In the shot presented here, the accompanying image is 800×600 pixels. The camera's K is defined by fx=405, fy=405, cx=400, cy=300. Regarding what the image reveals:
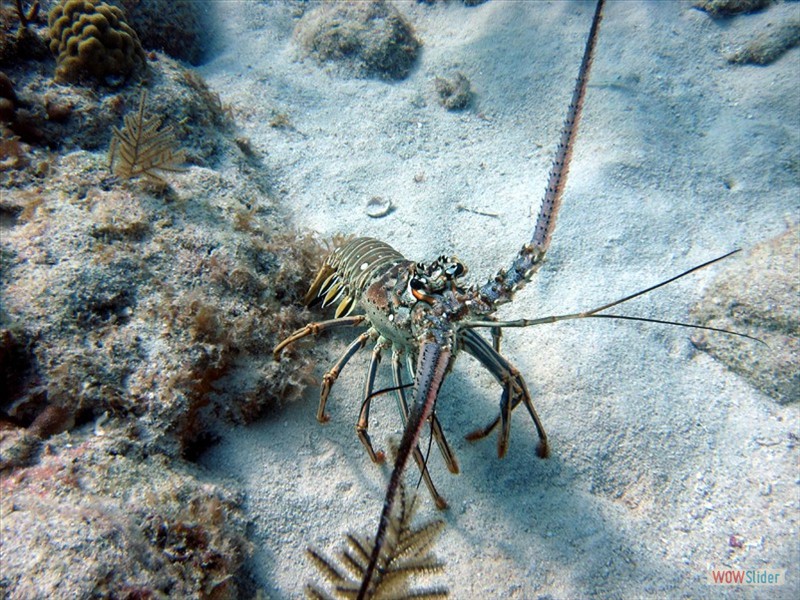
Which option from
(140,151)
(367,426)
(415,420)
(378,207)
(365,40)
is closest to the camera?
(415,420)

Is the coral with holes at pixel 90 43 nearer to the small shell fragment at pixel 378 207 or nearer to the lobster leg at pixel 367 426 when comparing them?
the small shell fragment at pixel 378 207

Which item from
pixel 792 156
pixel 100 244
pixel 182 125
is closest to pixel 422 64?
pixel 182 125

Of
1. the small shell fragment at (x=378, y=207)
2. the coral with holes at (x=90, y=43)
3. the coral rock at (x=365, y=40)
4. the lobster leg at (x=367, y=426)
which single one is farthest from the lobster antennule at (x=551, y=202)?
the coral rock at (x=365, y=40)

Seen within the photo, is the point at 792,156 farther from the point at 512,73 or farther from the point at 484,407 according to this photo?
the point at 484,407

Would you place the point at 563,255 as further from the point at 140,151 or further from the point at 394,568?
the point at 140,151

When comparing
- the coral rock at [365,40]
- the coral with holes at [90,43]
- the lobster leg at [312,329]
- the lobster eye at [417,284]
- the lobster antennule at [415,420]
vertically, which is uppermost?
the coral rock at [365,40]

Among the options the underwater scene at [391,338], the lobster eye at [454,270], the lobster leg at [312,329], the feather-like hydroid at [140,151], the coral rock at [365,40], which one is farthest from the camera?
the coral rock at [365,40]

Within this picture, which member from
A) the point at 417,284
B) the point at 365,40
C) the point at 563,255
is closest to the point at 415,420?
the point at 417,284

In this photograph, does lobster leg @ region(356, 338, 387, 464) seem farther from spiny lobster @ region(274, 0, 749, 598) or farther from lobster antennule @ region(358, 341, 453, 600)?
lobster antennule @ region(358, 341, 453, 600)
